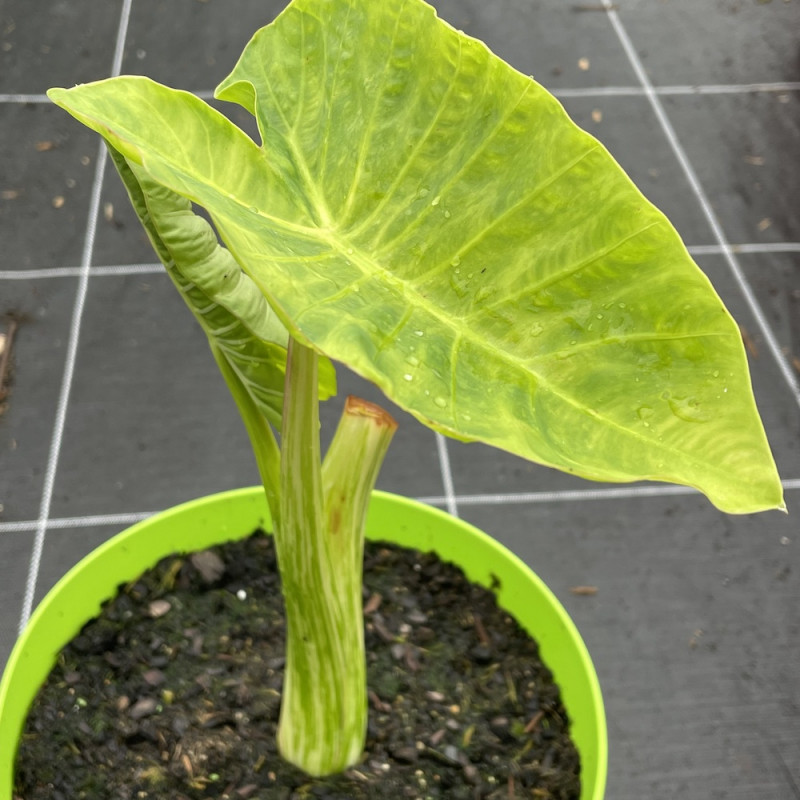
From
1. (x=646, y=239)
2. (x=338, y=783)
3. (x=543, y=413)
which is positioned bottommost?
(x=338, y=783)

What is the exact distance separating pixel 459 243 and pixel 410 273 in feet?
0.13

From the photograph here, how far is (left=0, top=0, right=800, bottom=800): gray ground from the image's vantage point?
110 cm

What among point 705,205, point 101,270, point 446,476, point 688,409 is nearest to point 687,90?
point 705,205

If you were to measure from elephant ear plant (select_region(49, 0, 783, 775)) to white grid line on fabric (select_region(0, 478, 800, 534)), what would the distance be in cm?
66

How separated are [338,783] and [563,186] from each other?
0.58 metres

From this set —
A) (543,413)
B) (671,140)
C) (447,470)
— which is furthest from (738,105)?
(543,413)

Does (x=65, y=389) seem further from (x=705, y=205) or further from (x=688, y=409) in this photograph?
(x=705, y=205)

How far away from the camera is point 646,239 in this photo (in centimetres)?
45

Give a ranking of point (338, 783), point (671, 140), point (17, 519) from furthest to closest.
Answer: point (671, 140) → point (17, 519) → point (338, 783)

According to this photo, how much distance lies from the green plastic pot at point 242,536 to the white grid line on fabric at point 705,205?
35.5 inches

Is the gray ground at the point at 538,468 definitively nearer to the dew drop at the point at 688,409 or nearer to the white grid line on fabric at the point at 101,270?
the white grid line on fabric at the point at 101,270

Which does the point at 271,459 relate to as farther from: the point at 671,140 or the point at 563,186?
the point at 671,140

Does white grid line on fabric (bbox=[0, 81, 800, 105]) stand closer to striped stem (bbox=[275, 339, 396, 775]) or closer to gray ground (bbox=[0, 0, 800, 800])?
gray ground (bbox=[0, 0, 800, 800])

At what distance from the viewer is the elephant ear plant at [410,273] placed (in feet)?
1.24
